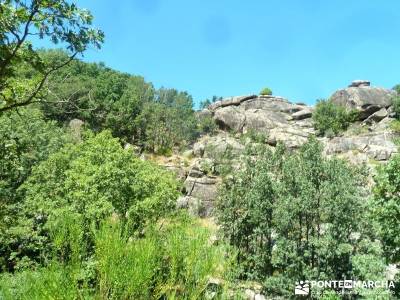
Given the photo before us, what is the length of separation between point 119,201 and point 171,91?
67972 millimetres

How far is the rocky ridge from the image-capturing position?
50.2 metres

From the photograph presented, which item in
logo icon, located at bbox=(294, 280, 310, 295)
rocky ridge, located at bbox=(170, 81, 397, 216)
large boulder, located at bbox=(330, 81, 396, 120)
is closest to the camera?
logo icon, located at bbox=(294, 280, 310, 295)

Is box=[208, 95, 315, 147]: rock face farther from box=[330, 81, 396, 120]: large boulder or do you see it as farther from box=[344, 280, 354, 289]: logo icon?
box=[344, 280, 354, 289]: logo icon

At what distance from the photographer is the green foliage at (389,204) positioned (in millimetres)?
12062

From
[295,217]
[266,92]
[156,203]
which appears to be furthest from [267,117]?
[156,203]

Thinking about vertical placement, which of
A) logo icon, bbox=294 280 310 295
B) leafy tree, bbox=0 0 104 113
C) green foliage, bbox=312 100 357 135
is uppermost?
green foliage, bbox=312 100 357 135

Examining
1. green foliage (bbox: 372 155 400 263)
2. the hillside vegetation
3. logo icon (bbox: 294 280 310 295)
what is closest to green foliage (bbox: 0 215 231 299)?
the hillside vegetation

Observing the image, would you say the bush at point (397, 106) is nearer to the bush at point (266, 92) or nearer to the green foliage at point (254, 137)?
the green foliage at point (254, 137)

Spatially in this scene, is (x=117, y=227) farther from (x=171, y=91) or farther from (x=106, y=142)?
(x=171, y=91)

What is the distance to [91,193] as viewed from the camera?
65.5 feet

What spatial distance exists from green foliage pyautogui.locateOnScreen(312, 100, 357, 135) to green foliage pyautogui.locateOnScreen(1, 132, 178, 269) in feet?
178

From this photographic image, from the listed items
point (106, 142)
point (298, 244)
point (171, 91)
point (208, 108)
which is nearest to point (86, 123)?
point (171, 91)

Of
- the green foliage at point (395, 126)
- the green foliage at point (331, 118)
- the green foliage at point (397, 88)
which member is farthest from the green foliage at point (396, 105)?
the green foliage at point (331, 118)

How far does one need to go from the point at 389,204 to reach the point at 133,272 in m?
9.31
